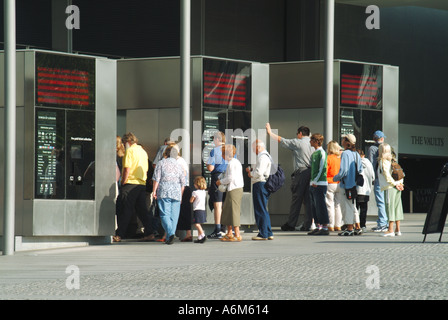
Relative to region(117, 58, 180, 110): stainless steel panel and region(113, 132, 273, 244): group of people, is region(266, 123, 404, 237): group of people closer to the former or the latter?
region(113, 132, 273, 244): group of people

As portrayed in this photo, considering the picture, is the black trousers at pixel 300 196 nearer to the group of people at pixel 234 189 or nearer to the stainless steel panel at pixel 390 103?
the group of people at pixel 234 189

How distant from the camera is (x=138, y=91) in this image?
1727cm

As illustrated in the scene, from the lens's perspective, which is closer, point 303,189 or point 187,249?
point 187,249

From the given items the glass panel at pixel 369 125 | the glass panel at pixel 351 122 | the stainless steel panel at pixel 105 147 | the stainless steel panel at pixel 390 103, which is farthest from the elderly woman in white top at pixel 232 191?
the stainless steel panel at pixel 390 103

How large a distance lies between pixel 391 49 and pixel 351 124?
13693mm

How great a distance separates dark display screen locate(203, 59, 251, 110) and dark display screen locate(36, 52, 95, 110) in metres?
2.32

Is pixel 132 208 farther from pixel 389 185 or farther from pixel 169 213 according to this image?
pixel 389 185

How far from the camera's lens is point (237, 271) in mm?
10461

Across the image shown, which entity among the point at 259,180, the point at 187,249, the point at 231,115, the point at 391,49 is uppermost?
the point at 391,49

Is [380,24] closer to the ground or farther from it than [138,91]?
farther from it

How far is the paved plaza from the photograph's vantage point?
8.46 metres

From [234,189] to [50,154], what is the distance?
110 inches
